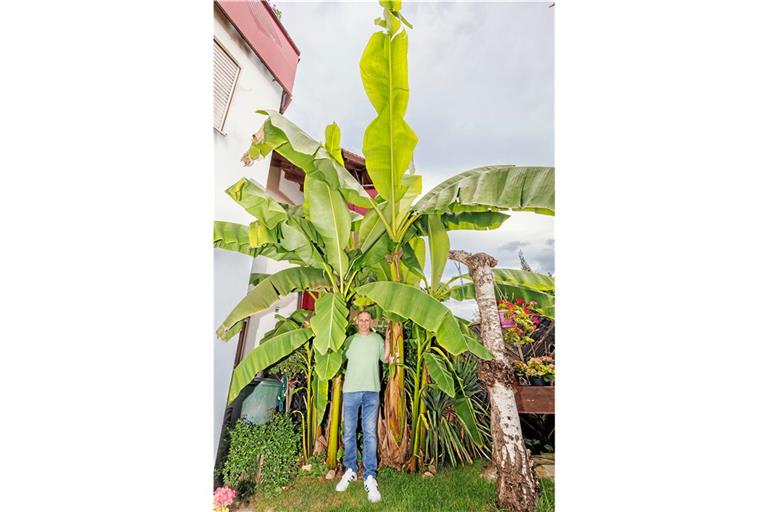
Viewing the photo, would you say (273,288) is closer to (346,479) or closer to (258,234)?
(258,234)

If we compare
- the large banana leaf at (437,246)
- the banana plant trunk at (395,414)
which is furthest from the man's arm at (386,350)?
the large banana leaf at (437,246)

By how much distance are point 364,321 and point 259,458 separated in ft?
2.99

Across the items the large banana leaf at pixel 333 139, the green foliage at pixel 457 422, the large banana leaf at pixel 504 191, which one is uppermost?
the large banana leaf at pixel 333 139

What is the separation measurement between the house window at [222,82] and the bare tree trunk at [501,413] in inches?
58.8

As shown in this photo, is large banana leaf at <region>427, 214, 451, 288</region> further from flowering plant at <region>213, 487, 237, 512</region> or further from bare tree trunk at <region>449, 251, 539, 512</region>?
flowering plant at <region>213, 487, 237, 512</region>

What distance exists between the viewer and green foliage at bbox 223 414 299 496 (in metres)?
2.26

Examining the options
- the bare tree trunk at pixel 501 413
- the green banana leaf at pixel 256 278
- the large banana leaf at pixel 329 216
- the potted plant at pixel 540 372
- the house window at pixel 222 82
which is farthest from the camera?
the green banana leaf at pixel 256 278

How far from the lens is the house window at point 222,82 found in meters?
2.24

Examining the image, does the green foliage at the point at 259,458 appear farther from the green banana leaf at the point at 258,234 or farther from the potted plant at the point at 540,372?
the potted plant at the point at 540,372

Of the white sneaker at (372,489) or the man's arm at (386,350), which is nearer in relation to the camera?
the white sneaker at (372,489)

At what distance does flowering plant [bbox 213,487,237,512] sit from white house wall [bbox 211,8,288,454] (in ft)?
0.69

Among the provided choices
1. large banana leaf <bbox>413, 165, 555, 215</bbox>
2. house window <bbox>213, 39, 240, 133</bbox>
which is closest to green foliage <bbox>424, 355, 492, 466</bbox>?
large banana leaf <bbox>413, 165, 555, 215</bbox>
